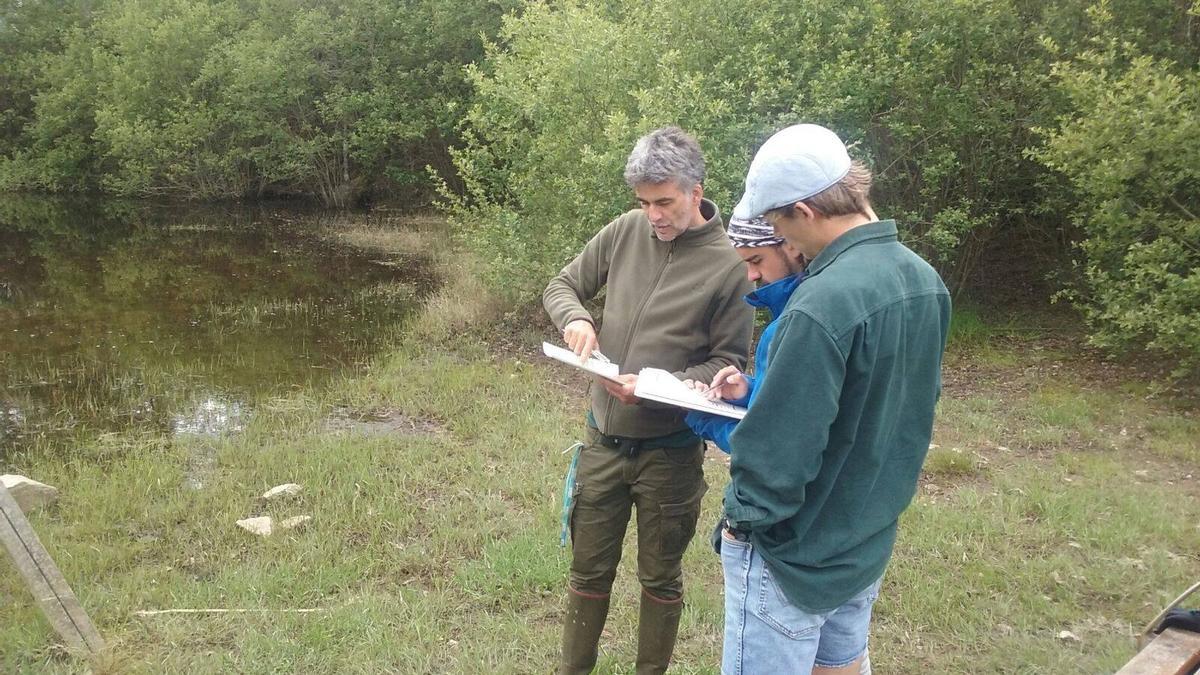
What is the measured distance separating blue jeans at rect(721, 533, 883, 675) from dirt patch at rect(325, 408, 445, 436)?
16.9 ft

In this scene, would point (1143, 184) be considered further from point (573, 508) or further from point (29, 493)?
point (29, 493)

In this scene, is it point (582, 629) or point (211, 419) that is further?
point (211, 419)

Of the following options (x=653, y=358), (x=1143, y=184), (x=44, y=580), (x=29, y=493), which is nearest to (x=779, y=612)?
(x=653, y=358)

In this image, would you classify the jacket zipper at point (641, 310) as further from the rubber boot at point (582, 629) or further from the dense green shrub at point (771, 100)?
the dense green shrub at point (771, 100)

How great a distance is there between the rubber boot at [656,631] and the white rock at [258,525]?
261cm

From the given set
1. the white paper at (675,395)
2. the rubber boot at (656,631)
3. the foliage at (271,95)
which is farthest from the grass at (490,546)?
the foliage at (271,95)

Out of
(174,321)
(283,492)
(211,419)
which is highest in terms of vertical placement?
(283,492)

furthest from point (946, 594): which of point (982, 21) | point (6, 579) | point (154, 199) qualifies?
point (154, 199)

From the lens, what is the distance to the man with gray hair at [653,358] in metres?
2.75

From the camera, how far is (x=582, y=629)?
10.1ft

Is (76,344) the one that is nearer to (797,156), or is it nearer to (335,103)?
(797,156)

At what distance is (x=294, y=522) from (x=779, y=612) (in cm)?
375

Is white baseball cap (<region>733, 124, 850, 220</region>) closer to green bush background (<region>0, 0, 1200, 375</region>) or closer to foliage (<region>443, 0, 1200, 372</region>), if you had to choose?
green bush background (<region>0, 0, 1200, 375</region>)

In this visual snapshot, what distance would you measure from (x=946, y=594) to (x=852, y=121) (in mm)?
6250
